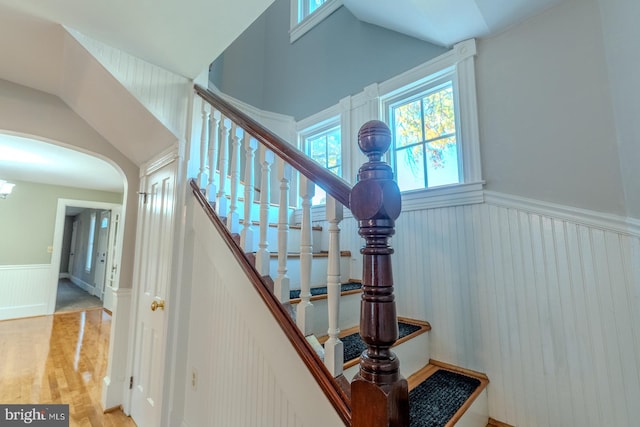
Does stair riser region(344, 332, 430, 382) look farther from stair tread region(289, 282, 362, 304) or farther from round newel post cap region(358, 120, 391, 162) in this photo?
round newel post cap region(358, 120, 391, 162)

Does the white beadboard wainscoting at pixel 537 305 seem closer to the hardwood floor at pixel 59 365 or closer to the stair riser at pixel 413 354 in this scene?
the stair riser at pixel 413 354

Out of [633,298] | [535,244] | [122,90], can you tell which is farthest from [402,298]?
[122,90]

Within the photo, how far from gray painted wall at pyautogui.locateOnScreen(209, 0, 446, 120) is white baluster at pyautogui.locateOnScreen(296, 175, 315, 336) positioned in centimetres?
162

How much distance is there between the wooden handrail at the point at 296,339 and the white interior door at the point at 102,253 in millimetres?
6597

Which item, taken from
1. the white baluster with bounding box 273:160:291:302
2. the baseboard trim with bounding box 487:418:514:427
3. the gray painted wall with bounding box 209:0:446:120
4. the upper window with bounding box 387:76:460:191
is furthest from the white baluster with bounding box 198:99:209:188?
the baseboard trim with bounding box 487:418:514:427

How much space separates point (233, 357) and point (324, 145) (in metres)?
2.06

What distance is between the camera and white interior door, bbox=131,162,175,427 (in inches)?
66.5

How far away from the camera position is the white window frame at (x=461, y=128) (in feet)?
5.52

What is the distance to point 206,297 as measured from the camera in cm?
149

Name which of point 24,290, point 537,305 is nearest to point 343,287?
point 537,305

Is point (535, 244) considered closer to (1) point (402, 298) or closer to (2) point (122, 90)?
(1) point (402, 298)

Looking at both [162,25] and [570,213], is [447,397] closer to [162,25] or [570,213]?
[570,213]

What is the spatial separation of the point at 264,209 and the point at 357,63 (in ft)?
6.12

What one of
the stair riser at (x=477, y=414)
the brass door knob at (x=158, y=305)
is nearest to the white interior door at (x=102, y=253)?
the brass door knob at (x=158, y=305)
